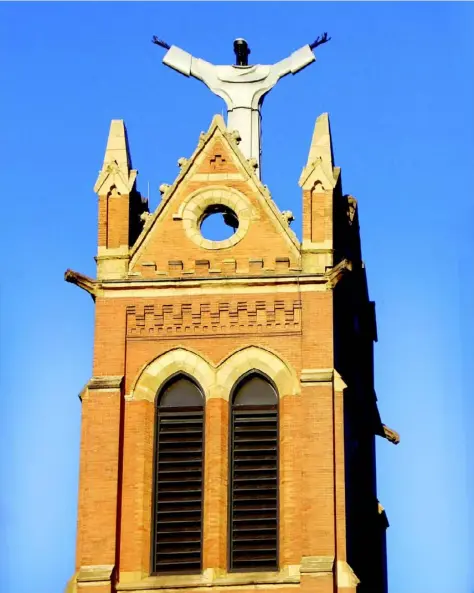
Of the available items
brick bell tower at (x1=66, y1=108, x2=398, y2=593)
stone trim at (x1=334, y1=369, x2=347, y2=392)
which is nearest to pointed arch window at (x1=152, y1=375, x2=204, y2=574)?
brick bell tower at (x1=66, y1=108, x2=398, y2=593)

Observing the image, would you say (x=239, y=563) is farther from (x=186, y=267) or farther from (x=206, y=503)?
(x=186, y=267)

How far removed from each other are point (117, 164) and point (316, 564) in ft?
32.3

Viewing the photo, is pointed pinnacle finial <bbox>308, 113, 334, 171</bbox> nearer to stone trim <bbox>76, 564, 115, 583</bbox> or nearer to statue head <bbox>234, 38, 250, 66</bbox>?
statue head <bbox>234, 38, 250, 66</bbox>

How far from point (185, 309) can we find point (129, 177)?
10.8ft

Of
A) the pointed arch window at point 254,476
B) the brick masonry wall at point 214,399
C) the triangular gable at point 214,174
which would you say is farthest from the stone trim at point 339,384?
the triangular gable at point 214,174

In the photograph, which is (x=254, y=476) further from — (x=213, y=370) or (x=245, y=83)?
(x=245, y=83)

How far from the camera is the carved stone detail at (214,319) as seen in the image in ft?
171

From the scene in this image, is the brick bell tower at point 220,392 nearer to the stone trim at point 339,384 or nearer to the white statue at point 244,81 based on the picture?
the stone trim at point 339,384

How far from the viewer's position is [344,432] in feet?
168

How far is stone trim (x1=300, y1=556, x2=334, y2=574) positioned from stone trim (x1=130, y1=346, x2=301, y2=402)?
3551mm

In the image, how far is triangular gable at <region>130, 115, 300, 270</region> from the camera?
5334 cm

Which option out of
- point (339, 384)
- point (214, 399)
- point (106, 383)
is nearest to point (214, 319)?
point (214, 399)

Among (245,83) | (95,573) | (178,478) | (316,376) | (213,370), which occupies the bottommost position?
(95,573)

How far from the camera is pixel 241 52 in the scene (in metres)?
56.7
